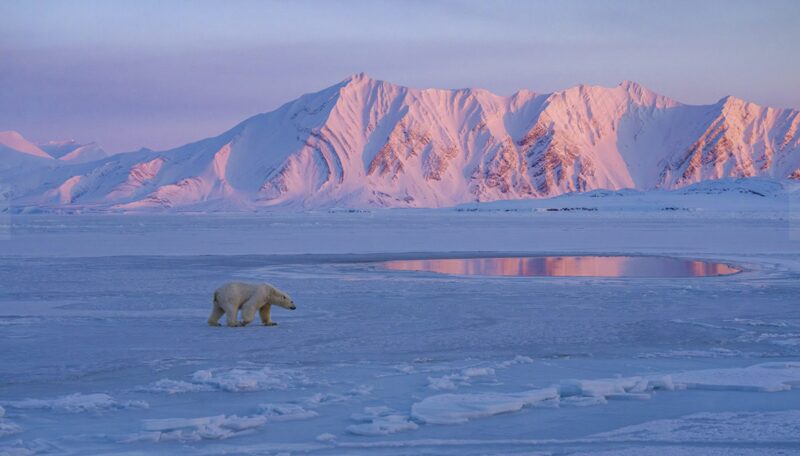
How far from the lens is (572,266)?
69.5 feet

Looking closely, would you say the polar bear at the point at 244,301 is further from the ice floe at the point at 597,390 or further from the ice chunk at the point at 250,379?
the ice floe at the point at 597,390

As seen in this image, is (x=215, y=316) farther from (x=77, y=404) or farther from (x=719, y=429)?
(x=719, y=429)

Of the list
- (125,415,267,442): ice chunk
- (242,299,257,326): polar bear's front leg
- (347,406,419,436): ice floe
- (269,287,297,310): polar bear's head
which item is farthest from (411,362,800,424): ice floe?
(269,287,297,310): polar bear's head

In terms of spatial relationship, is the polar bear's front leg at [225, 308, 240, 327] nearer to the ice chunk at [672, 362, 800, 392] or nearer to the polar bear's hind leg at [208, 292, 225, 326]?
the polar bear's hind leg at [208, 292, 225, 326]

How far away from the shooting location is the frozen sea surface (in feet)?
19.2

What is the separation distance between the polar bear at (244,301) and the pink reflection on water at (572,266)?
8117 millimetres

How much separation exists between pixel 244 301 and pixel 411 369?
383 cm

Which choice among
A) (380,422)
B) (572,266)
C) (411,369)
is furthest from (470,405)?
(572,266)

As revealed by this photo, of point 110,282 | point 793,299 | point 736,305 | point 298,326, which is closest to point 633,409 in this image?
point 298,326

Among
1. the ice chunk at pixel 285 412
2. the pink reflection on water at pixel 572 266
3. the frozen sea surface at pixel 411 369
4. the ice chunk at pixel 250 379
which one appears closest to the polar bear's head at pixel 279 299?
the frozen sea surface at pixel 411 369

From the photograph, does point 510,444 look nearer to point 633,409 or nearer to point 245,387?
point 633,409

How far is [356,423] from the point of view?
6.23 m

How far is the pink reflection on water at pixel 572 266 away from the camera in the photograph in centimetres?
1903

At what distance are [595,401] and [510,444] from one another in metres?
1.35
